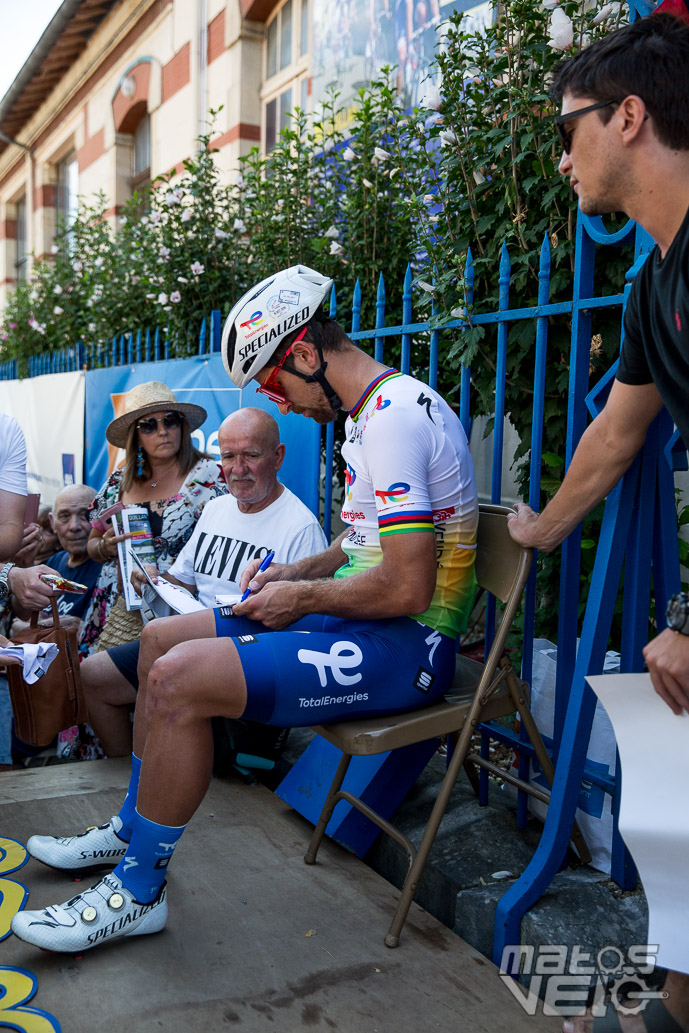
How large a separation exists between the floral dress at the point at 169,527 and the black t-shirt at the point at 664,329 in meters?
2.64

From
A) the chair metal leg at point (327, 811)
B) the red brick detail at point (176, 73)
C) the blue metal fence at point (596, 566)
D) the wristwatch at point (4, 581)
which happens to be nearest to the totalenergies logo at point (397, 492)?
the blue metal fence at point (596, 566)

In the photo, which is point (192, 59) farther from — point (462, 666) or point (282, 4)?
point (462, 666)

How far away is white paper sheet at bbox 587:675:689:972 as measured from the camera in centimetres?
160

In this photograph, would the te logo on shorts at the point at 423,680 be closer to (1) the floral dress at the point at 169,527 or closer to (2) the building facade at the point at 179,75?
(1) the floral dress at the point at 169,527

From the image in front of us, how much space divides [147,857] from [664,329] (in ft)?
5.84

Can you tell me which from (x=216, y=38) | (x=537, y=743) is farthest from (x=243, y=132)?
(x=537, y=743)

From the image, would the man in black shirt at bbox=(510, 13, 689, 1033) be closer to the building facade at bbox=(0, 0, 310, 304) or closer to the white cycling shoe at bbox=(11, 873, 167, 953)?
the white cycling shoe at bbox=(11, 873, 167, 953)

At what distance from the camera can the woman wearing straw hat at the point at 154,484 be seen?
14.0ft

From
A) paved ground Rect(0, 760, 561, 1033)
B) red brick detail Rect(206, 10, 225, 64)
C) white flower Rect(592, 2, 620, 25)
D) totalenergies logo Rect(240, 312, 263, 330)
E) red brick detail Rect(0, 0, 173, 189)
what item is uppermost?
red brick detail Rect(0, 0, 173, 189)

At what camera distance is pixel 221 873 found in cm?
274

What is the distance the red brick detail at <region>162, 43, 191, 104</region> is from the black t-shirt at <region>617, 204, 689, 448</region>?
998 cm

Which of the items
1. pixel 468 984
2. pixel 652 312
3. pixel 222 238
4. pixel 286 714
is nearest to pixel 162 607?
pixel 286 714

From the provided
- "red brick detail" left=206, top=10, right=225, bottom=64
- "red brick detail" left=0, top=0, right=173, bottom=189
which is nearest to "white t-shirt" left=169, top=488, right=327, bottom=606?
"red brick detail" left=206, top=10, right=225, bottom=64

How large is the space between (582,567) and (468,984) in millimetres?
1406
